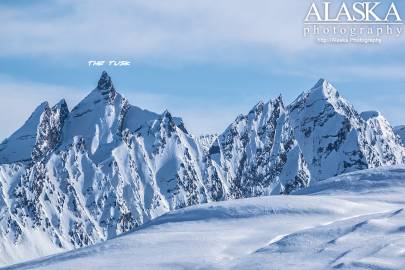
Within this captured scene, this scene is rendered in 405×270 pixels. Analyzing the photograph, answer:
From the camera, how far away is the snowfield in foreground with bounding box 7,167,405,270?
50031 mm

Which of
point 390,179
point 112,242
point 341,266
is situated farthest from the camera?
point 390,179

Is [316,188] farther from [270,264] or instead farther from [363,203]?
[270,264]

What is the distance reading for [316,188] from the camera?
307ft

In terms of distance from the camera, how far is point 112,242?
60.3m

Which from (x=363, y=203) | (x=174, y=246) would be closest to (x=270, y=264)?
(x=174, y=246)

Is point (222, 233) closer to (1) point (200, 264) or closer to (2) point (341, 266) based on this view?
(1) point (200, 264)

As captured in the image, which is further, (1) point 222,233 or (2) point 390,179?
(2) point 390,179

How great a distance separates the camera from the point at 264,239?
58.0 m

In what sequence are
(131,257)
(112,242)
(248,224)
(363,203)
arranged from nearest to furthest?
(131,257) → (112,242) → (248,224) → (363,203)

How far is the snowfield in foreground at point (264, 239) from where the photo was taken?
50031 mm

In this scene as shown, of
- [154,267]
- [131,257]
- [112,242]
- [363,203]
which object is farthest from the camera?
[363,203]

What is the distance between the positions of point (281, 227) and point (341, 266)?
15.1 metres

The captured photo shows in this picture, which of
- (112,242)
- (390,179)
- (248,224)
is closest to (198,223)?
(248,224)

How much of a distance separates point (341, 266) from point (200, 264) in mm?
8267
